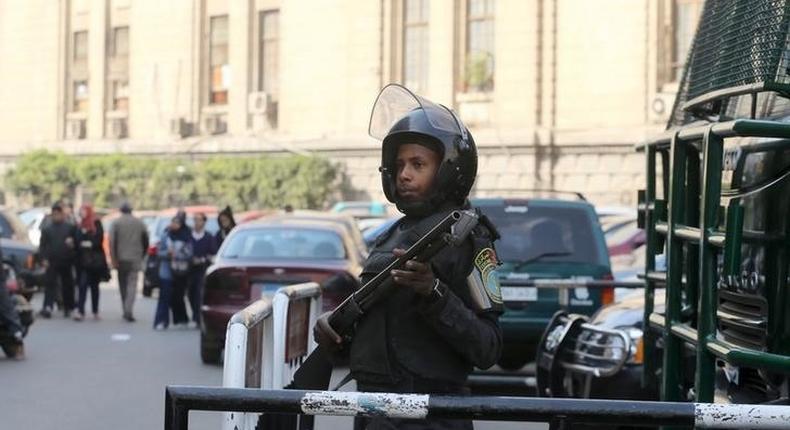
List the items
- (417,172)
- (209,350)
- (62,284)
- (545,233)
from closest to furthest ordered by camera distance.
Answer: (417,172)
(545,233)
(209,350)
(62,284)

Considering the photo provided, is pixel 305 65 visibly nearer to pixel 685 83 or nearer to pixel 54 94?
pixel 54 94

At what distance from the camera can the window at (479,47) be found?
1719 inches

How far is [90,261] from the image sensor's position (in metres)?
21.4

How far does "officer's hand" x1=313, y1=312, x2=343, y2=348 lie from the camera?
15.0ft

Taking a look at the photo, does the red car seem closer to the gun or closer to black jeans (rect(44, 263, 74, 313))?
black jeans (rect(44, 263, 74, 313))

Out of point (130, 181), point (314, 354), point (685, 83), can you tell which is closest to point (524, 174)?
point (130, 181)

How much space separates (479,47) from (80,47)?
17.4 meters

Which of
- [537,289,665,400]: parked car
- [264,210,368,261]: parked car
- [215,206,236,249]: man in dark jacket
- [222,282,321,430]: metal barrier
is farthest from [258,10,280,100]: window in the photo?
[222,282,321,430]: metal barrier

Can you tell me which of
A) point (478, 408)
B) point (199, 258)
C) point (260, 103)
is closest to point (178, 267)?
point (199, 258)

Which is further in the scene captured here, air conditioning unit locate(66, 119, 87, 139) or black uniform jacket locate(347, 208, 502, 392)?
air conditioning unit locate(66, 119, 87, 139)

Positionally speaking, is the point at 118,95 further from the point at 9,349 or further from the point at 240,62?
the point at 9,349

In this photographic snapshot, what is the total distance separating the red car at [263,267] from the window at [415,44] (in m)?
29.9

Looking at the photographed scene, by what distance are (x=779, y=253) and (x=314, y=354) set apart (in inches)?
66.8

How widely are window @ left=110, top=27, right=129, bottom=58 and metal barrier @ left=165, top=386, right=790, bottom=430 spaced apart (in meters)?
50.1
